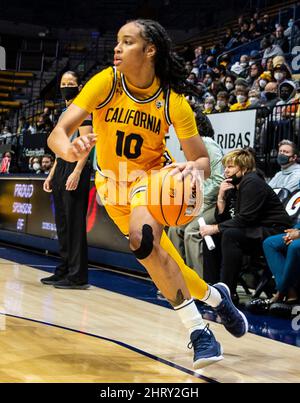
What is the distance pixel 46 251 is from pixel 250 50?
963 cm

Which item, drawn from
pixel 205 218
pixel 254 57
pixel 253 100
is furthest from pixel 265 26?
pixel 205 218

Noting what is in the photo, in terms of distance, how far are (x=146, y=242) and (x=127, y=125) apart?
732 mm

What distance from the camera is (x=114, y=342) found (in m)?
4.21

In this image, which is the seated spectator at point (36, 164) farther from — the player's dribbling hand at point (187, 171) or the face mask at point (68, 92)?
the player's dribbling hand at point (187, 171)

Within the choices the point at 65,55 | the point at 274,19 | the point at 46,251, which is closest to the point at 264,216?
the point at 46,251

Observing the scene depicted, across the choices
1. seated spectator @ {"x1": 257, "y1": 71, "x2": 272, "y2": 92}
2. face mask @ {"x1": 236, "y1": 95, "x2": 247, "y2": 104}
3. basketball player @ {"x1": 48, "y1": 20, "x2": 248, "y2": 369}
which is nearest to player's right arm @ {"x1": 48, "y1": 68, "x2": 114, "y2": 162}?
basketball player @ {"x1": 48, "y1": 20, "x2": 248, "y2": 369}

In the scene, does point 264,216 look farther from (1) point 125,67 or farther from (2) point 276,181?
(1) point 125,67

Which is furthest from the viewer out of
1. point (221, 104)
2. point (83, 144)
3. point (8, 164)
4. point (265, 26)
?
point (265, 26)

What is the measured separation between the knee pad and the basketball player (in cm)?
7

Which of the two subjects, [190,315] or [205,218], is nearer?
[190,315]

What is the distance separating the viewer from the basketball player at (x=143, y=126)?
11.8ft

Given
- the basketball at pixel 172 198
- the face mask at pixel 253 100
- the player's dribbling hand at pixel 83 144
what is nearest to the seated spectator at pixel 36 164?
the face mask at pixel 253 100

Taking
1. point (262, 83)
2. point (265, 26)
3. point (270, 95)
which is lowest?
point (270, 95)

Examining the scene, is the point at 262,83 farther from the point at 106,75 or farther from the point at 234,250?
the point at 106,75
